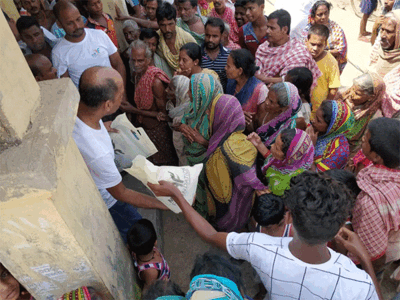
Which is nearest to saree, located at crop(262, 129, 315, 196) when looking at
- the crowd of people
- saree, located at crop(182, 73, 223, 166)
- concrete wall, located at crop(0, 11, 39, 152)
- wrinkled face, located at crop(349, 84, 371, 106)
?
the crowd of people

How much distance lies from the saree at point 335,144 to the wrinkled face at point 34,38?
10.7 feet

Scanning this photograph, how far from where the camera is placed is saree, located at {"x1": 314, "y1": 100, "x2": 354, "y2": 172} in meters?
2.84

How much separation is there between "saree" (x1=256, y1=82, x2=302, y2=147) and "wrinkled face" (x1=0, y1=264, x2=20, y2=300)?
2.20 metres

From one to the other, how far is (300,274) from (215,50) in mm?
3058

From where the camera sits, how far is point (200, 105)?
9.64ft

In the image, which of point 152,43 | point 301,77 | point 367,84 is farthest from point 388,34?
point 152,43

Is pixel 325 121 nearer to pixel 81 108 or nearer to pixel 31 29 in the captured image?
pixel 81 108

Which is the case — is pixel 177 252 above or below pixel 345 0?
below

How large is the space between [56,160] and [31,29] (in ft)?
9.98

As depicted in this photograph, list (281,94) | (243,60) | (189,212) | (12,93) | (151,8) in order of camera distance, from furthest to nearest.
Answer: (151,8)
(243,60)
(281,94)
(189,212)
(12,93)

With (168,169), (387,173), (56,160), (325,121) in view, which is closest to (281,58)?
(325,121)

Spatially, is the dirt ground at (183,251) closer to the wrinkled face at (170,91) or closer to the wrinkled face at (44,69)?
the wrinkled face at (170,91)

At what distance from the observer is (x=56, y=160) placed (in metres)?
1.15

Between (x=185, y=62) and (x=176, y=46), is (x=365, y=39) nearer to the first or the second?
(x=176, y=46)
